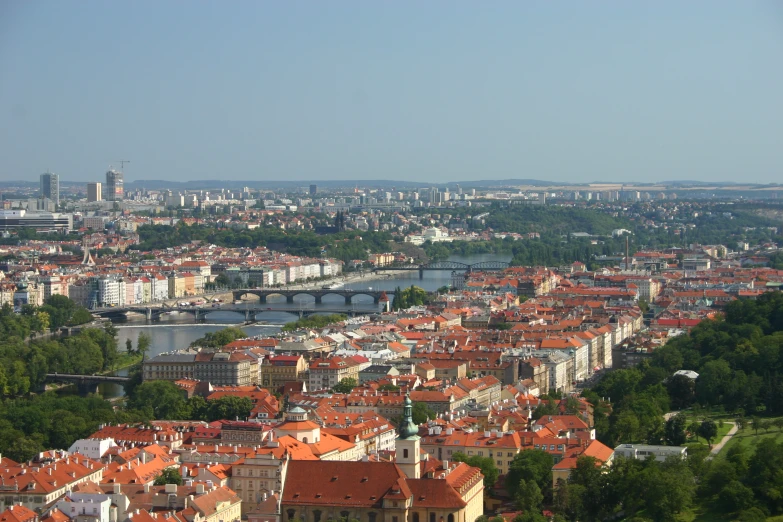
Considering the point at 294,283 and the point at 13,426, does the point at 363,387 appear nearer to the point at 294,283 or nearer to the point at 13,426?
the point at 13,426

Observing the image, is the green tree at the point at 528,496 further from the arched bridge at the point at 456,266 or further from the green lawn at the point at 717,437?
the arched bridge at the point at 456,266

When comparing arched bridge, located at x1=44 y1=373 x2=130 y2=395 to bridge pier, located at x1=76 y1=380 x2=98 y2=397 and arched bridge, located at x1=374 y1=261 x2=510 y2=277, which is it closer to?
bridge pier, located at x1=76 y1=380 x2=98 y2=397

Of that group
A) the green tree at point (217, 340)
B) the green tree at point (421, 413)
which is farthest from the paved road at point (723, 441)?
the green tree at point (217, 340)

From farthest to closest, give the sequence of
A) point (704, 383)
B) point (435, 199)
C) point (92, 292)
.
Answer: point (435, 199)
point (92, 292)
point (704, 383)

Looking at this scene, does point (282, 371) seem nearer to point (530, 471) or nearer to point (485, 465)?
point (485, 465)

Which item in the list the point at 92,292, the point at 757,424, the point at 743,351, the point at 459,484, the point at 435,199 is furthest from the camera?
the point at 435,199

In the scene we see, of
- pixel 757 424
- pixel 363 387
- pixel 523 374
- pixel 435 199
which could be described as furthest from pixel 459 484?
pixel 435 199
